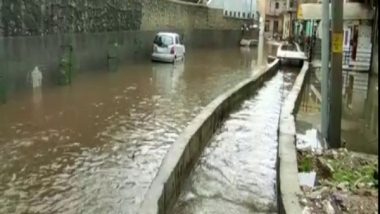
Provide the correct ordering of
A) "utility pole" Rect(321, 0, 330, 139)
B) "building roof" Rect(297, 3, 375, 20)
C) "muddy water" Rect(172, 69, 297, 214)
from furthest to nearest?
1. "building roof" Rect(297, 3, 375, 20)
2. "utility pole" Rect(321, 0, 330, 139)
3. "muddy water" Rect(172, 69, 297, 214)

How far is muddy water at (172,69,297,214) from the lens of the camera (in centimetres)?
697

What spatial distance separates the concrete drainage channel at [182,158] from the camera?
228 inches

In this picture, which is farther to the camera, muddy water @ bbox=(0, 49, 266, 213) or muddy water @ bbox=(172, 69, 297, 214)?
muddy water @ bbox=(172, 69, 297, 214)

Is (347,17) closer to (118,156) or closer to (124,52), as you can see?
(124,52)

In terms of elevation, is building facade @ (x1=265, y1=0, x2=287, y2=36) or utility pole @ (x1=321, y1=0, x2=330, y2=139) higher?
building facade @ (x1=265, y1=0, x2=287, y2=36)

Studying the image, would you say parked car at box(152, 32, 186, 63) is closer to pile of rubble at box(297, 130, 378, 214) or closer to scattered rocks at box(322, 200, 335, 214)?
pile of rubble at box(297, 130, 378, 214)

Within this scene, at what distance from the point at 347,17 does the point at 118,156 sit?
1914cm

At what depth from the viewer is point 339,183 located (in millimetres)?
6621

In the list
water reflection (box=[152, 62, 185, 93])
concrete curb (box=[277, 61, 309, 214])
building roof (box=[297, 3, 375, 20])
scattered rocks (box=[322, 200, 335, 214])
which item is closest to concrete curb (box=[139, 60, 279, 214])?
concrete curb (box=[277, 61, 309, 214])

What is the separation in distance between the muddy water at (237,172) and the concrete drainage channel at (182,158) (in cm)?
16

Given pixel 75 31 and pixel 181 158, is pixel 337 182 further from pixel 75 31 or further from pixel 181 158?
pixel 75 31

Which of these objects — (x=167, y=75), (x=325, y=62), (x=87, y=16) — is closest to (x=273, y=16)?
(x=167, y=75)

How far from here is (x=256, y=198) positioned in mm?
7320

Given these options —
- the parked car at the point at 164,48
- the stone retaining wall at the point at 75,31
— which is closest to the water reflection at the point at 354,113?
the parked car at the point at 164,48
